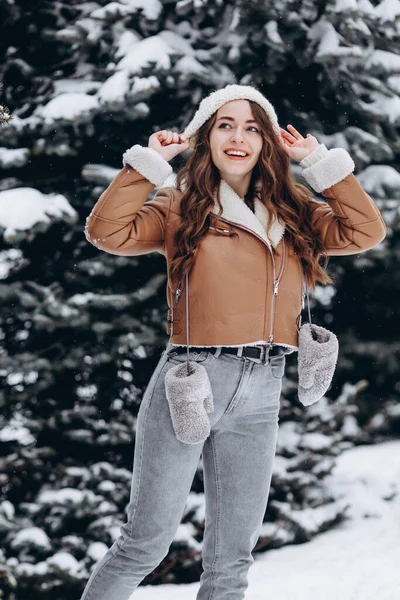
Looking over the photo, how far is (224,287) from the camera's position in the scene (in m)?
2.07

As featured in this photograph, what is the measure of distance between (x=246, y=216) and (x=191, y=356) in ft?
1.56

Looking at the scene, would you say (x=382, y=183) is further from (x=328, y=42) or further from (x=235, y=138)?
(x=235, y=138)

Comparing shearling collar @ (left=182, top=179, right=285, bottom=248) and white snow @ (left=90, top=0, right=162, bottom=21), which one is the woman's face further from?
white snow @ (left=90, top=0, right=162, bottom=21)

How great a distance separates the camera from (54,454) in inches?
144

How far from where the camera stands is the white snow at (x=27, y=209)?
3.28 meters

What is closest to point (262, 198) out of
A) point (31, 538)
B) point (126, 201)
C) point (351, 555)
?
point (126, 201)

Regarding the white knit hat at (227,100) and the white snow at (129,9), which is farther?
the white snow at (129,9)

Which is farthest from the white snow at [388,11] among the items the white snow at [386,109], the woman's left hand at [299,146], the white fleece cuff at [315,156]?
the white fleece cuff at [315,156]

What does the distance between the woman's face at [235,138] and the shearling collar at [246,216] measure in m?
0.07

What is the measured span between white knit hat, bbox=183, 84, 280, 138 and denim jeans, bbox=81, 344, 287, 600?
0.78m

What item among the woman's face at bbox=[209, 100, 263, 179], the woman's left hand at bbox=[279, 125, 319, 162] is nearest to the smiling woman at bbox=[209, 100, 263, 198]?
the woman's face at bbox=[209, 100, 263, 179]

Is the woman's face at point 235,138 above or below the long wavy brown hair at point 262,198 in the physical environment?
above

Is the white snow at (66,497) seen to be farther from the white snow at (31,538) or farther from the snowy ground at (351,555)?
the snowy ground at (351,555)

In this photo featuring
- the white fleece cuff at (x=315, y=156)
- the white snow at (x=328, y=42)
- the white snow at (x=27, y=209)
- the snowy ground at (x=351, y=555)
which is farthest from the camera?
the white snow at (x=328, y=42)
